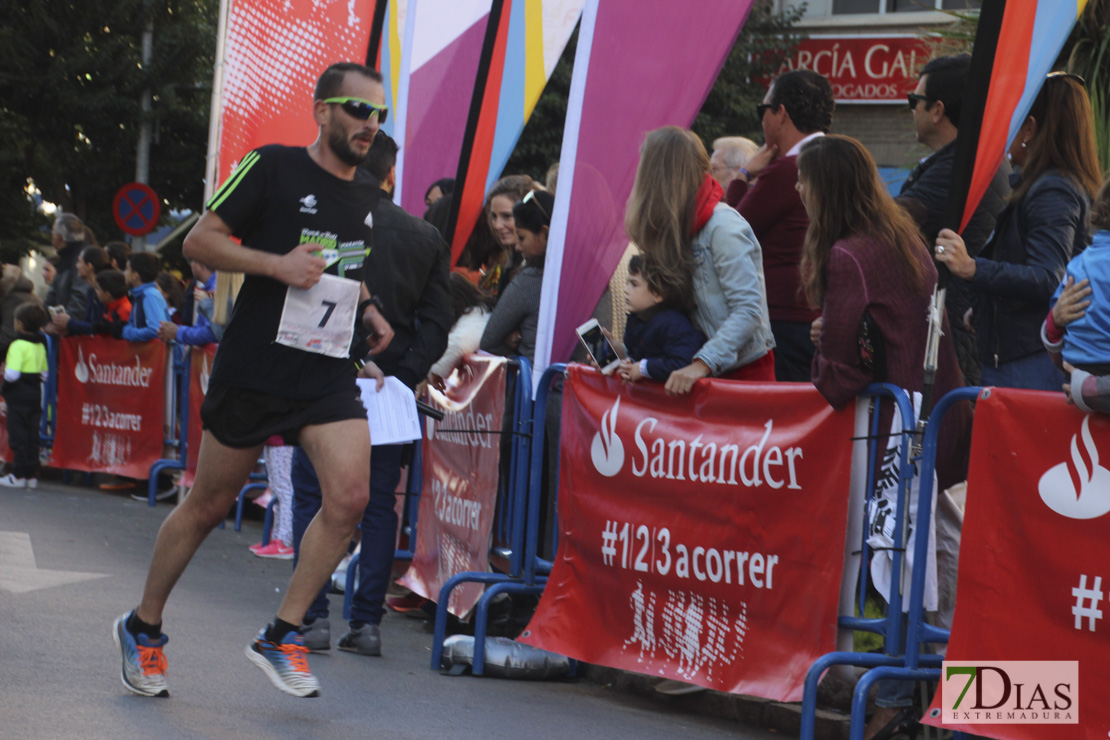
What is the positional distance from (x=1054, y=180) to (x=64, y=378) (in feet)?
32.1

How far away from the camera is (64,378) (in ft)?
42.4

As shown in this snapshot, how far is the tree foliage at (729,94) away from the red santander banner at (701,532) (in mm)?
14517

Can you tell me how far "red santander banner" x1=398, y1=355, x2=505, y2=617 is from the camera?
6.59 meters

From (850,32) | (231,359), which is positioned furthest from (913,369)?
(850,32)

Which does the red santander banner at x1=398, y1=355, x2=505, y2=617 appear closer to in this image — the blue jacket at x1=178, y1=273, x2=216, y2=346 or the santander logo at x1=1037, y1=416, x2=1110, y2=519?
the santander logo at x1=1037, y1=416, x2=1110, y2=519

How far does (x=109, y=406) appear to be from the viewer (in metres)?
12.4

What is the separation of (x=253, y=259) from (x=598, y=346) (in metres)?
1.55

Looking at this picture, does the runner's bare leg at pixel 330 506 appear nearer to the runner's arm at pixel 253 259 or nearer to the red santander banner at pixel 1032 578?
the runner's arm at pixel 253 259

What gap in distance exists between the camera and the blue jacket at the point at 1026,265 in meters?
5.04

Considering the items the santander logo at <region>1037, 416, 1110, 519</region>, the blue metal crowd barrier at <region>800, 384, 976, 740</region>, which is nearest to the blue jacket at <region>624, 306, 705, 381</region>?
the blue metal crowd barrier at <region>800, 384, 976, 740</region>

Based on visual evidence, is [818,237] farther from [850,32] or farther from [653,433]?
[850,32]

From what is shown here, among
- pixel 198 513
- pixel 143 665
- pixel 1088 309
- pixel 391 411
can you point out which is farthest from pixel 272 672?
pixel 1088 309

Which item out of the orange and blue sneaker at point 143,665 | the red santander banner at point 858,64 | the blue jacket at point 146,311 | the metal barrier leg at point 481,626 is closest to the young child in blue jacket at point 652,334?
the metal barrier leg at point 481,626

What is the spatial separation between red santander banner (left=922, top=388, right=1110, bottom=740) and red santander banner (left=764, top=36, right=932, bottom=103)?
1793 cm
